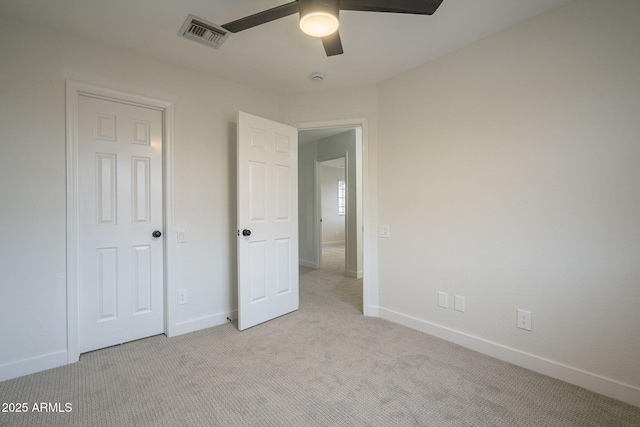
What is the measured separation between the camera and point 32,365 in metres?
2.00

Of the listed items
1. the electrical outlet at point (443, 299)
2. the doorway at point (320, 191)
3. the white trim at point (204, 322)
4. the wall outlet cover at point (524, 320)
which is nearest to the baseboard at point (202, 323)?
the white trim at point (204, 322)

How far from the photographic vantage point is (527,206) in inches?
79.8

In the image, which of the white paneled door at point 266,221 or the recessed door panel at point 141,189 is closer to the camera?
the recessed door panel at point 141,189

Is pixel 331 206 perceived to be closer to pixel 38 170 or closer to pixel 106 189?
→ pixel 106 189

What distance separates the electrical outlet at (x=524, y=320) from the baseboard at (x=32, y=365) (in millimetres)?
3288

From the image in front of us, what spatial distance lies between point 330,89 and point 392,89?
66cm

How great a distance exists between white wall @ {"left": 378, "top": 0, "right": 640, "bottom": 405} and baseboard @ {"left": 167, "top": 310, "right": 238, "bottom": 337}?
179 cm

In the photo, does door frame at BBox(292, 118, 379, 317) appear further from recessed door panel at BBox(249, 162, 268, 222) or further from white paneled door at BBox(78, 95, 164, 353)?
white paneled door at BBox(78, 95, 164, 353)

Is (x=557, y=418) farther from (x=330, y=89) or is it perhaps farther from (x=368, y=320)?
(x=330, y=89)

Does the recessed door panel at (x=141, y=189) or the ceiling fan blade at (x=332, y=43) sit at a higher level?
the ceiling fan blade at (x=332, y=43)

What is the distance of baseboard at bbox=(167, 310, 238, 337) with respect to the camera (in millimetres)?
2617

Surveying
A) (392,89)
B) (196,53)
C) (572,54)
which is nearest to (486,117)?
(572,54)

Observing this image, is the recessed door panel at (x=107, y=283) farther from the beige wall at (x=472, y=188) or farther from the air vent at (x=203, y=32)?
the air vent at (x=203, y=32)

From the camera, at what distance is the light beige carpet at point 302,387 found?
155cm
